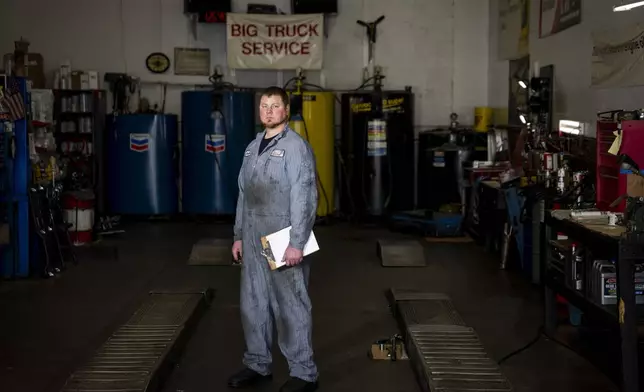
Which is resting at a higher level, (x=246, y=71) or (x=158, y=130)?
(x=246, y=71)

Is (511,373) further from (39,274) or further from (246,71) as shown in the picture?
(246,71)

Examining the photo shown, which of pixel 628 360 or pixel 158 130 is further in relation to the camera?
pixel 158 130

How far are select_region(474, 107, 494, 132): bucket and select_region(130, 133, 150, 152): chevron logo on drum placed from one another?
418 centimetres

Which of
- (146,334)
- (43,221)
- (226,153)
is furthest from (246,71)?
(146,334)

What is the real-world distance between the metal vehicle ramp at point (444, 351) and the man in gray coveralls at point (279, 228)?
619 millimetres

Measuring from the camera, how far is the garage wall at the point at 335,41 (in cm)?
1098

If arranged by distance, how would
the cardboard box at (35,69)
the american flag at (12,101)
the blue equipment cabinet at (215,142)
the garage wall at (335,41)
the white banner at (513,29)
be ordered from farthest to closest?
the garage wall at (335,41) < the blue equipment cabinet at (215,142) < the cardboard box at (35,69) < the white banner at (513,29) < the american flag at (12,101)

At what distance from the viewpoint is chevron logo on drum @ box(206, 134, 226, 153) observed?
10375 mm

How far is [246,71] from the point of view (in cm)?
1108

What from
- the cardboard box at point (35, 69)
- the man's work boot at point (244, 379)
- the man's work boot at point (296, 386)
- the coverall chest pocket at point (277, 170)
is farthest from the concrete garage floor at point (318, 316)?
the cardboard box at point (35, 69)

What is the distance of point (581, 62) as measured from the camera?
290 inches

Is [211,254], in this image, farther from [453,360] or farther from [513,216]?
[453,360]

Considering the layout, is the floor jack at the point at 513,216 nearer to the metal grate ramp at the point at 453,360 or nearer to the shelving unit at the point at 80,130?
the metal grate ramp at the point at 453,360

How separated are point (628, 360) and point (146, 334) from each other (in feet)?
8.79
